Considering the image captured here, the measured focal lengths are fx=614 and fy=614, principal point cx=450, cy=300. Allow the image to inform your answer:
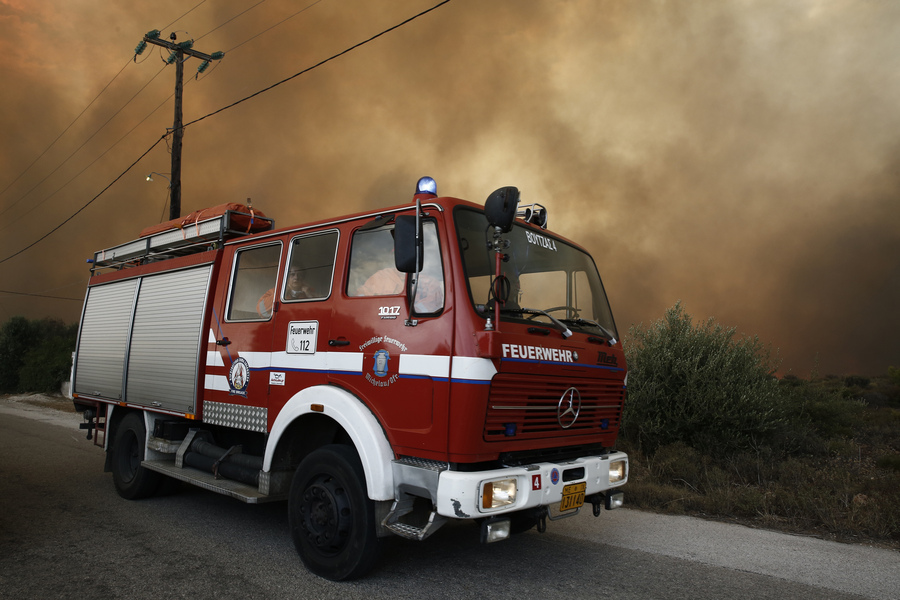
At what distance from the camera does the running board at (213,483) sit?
4.95 m

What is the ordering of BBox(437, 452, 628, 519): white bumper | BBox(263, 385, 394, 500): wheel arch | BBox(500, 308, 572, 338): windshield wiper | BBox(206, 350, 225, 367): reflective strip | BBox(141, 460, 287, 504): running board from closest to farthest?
BBox(437, 452, 628, 519): white bumper < BBox(263, 385, 394, 500): wheel arch < BBox(500, 308, 572, 338): windshield wiper < BBox(141, 460, 287, 504): running board < BBox(206, 350, 225, 367): reflective strip

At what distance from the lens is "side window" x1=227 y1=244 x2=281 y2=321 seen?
5.41 metres

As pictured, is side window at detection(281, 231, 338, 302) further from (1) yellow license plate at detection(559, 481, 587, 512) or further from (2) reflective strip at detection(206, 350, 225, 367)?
(1) yellow license plate at detection(559, 481, 587, 512)

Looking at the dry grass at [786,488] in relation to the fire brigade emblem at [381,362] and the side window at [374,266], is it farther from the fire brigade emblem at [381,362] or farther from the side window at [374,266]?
the side window at [374,266]

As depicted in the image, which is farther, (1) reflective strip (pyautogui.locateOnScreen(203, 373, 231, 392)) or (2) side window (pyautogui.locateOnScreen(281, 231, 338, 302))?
Result: (1) reflective strip (pyautogui.locateOnScreen(203, 373, 231, 392))

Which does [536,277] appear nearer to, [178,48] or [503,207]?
[503,207]

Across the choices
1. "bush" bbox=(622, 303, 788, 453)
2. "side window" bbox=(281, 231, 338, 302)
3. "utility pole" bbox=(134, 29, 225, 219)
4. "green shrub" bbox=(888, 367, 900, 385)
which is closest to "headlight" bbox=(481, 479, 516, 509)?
"side window" bbox=(281, 231, 338, 302)

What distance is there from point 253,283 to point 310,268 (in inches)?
34.3

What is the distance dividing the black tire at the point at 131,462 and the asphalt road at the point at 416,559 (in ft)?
0.53

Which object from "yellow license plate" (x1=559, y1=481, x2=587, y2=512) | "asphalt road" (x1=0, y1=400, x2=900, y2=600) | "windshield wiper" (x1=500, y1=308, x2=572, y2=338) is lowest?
"asphalt road" (x1=0, y1=400, x2=900, y2=600)

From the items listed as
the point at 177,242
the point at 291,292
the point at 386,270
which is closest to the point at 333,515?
the point at 386,270

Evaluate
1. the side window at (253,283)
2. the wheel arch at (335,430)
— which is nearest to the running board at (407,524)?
the wheel arch at (335,430)

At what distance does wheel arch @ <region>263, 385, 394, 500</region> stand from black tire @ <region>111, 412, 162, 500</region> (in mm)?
2558

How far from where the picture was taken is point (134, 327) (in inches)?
281
